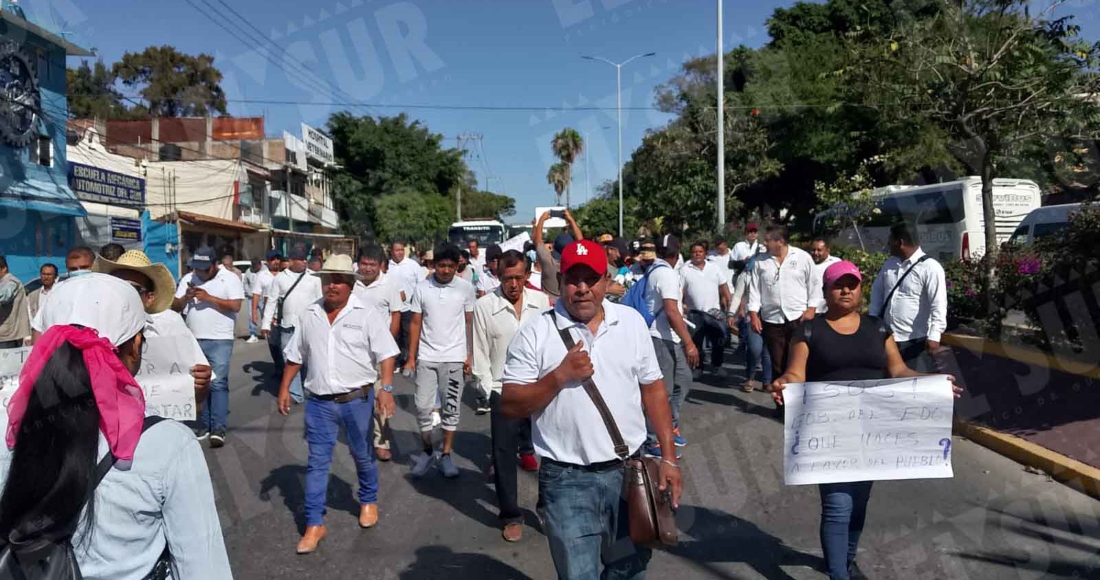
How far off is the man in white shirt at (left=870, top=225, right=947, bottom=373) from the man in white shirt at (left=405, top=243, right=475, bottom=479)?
133 inches

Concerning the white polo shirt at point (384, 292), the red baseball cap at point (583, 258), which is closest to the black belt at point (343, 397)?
the white polo shirt at point (384, 292)

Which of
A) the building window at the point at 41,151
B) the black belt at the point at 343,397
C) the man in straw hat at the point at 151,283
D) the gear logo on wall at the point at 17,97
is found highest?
the gear logo on wall at the point at 17,97

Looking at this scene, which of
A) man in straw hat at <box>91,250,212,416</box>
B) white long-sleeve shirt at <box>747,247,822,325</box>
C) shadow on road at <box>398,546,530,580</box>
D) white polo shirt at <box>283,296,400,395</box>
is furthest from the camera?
white long-sleeve shirt at <box>747,247,822,325</box>

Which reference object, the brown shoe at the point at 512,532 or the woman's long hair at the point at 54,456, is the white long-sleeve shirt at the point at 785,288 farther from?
the woman's long hair at the point at 54,456

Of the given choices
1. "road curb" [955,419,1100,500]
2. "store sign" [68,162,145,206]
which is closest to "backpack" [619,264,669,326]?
"road curb" [955,419,1100,500]

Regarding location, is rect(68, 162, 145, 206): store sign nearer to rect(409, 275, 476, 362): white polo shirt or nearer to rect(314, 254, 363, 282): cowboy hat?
rect(409, 275, 476, 362): white polo shirt

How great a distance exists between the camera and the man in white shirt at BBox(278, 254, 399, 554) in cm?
473

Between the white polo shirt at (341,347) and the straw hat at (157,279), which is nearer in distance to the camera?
the straw hat at (157,279)

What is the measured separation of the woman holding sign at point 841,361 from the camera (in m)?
3.81

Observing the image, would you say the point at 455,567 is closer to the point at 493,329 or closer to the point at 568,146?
the point at 493,329

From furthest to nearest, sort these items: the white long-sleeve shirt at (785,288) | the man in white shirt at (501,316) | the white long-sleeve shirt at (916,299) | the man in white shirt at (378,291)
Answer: the white long-sleeve shirt at (785,288), the man in white shirt at (378,291), the white long-sleeve shirt at (916,299), the man in white shirt at (501,316)

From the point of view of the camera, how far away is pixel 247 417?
8344mm

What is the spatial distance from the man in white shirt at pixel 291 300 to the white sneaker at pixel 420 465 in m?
2.04

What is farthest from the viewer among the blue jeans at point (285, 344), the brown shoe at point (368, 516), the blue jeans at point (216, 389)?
the blue jeans at point (285, 344)
